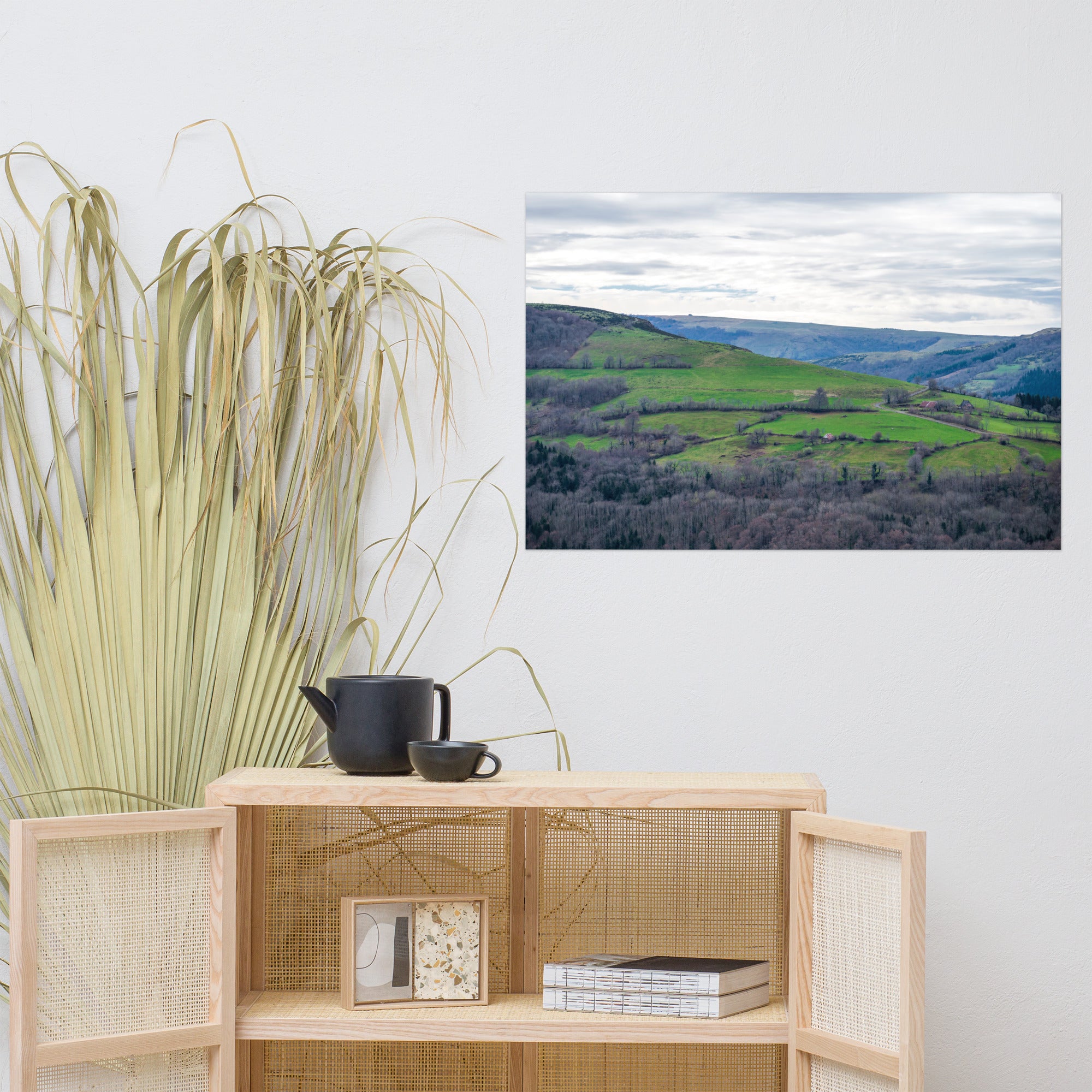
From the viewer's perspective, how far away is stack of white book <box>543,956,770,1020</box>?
140 cm

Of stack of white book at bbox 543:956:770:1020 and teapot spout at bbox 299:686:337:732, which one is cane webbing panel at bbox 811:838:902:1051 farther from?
teapot spout at bbox 299:686:337:732

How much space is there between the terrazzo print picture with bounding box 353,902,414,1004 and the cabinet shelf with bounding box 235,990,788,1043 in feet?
0.13

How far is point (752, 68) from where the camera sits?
189cm

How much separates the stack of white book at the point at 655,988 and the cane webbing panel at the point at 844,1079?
0.12 metres

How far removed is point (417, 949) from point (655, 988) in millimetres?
334

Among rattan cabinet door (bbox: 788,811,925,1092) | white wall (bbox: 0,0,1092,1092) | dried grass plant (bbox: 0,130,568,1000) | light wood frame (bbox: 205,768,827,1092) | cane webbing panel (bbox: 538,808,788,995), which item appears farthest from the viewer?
white wall (bbox: 0,0,1092,1092)

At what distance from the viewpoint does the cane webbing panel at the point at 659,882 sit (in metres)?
1.55

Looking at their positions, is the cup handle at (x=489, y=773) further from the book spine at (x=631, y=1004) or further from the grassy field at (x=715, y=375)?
the grassy field at (x=715, y=375)

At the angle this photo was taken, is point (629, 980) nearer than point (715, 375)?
Yes

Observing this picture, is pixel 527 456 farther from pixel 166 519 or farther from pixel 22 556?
pixel 22 556

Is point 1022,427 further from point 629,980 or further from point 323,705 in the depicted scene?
point 323,705

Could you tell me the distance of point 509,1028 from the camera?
4.60 feet

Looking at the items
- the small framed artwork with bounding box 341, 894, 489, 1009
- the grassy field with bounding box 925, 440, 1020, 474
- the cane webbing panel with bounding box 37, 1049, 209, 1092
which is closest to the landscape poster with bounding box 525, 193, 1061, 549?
the grassy field with bounding box 925, 440, 1020, 474

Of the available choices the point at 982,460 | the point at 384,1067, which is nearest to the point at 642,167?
the point at 982,460
